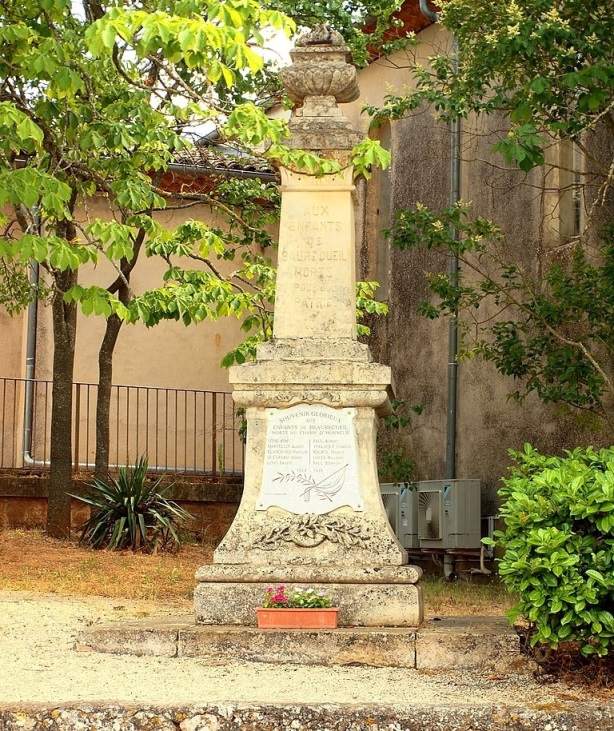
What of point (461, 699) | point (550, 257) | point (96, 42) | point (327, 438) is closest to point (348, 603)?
point (327, 438)

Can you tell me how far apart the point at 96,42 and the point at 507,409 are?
841 cm

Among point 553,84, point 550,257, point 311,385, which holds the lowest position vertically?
point 311,385

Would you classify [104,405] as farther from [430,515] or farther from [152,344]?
[152,344]

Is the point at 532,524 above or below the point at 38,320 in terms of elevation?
below

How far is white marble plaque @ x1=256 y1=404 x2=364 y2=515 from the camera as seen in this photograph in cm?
783

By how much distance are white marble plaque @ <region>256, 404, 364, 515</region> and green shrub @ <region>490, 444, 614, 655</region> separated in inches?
59.6

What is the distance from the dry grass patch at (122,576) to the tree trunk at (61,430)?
278 millimetres

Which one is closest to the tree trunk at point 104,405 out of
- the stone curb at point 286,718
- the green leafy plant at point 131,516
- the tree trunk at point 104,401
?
the tree trunk at point 104,401

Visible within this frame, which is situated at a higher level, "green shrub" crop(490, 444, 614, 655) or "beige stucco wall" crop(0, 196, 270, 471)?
"beige stucco wall" crop(0, 196, 270, 471)

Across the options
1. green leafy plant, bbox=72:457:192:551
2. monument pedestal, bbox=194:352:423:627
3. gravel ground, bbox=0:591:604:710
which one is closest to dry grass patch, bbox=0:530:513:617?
green leafy plant, bbox=72:457:192:551

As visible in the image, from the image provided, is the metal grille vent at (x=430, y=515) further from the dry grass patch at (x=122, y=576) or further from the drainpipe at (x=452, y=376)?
the dry grass patch at (x=122, y=576)

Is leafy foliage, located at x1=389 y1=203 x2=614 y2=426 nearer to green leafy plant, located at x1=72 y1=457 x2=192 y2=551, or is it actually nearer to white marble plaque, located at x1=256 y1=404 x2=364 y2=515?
green leafy plant, located at x1=72 y1=457 x2=192 y2=551

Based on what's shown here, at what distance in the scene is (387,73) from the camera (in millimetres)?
17984

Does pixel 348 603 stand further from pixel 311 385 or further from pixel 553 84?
pixel 553 84
